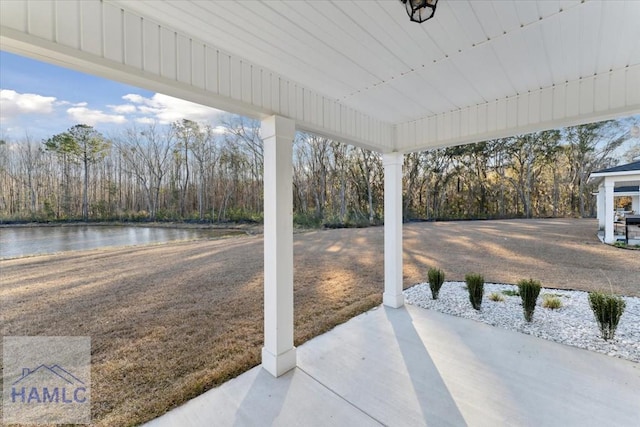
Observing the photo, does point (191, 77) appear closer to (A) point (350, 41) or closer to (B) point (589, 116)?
(A) point (350, 41)

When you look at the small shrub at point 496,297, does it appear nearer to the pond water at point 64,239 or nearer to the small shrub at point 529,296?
the small shrub at point 529,296

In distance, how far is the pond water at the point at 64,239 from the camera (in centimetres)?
748

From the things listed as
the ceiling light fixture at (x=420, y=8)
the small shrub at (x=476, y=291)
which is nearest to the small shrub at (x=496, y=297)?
the small shrub at (x=476, y=291)

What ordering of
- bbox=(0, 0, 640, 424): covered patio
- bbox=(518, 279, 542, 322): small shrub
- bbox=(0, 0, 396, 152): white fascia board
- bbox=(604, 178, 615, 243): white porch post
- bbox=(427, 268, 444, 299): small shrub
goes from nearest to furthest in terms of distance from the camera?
bbox=(0, 0, 396, 152): white fascia board
bbox=(0, 0, 640, 424): covered patio
bbox=(518, 279, 542, 322): small shrub
bbox=(427, 268, 444, 299): small shrub
bbox=(604, 178, 615, 243): white porch post

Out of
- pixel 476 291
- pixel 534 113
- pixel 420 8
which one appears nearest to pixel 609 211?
pixel 476 291

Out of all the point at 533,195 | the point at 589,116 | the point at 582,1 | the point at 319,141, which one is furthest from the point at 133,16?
the point at 533,195

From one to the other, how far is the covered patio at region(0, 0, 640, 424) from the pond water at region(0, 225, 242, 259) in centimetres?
895

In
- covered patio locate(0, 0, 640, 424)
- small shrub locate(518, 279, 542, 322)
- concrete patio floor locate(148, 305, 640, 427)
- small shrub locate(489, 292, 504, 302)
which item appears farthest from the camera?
small shrub locate(489, 292, 504, 302)

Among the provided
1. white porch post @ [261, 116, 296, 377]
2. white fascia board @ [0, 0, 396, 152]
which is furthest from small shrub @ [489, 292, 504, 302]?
Result: white fascia board @ [0, 0, 396, 152]

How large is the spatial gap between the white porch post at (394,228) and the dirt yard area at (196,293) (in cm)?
39

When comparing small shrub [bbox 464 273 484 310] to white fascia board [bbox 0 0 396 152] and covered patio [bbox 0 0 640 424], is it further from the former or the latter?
white fascia board [bbox 0 0 396 152]

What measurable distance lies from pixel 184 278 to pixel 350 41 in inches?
198

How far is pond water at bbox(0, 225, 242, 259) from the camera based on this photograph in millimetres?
7477

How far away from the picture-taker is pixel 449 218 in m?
18.3
